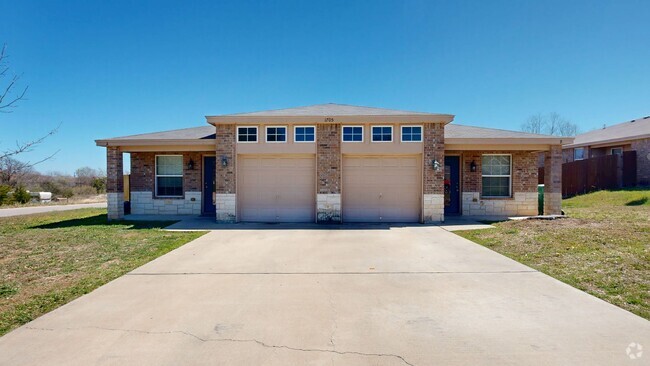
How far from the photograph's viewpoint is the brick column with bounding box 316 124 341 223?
10.8m

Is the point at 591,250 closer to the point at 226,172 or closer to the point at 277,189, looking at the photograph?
the point at 277,189

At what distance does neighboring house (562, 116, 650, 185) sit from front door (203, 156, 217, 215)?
18.3 m

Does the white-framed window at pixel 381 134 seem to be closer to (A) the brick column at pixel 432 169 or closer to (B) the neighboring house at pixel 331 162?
(B) the neighboring house at pixel 331 162

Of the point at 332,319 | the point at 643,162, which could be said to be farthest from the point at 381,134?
the point at 643,162

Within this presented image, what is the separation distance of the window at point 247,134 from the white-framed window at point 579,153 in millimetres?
23714

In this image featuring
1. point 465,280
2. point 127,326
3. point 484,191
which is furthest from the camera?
point 484,191

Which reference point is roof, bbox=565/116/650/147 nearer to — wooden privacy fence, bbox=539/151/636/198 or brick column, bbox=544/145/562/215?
wooden privacy fence, bbox=539/151/636/198

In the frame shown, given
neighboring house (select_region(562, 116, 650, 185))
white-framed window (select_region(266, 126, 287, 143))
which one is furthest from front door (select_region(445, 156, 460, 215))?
neighboring house (select_region(562, 116, 650, 185))

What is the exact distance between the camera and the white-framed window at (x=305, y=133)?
35.8 ft

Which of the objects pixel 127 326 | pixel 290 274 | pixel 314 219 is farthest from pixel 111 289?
pixel 314 219

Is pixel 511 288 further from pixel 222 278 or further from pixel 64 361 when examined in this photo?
pixel 64 361

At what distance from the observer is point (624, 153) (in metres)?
18.9

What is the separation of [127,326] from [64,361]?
0.70m

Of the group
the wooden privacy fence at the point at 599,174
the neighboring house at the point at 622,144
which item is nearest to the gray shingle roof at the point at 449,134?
the neighboring house at the point at 622,144
